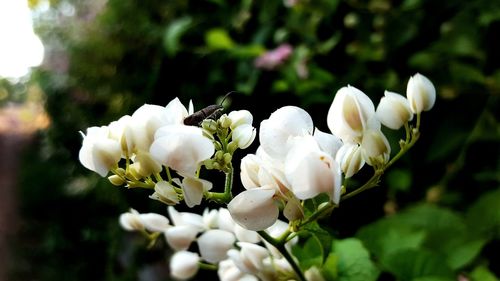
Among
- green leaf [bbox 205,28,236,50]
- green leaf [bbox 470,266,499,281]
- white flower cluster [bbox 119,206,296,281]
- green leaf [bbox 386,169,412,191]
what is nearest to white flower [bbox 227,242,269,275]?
white flower cluster [bbox 119,206,296,281]

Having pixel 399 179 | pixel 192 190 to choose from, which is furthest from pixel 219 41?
pixel 192 190

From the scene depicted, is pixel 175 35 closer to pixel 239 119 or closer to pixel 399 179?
pixel 399 179

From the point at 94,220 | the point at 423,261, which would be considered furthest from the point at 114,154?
the point at 94,220

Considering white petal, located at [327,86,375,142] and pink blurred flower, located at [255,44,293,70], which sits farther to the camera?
pink blurred flower, located at [255,44,293,70]

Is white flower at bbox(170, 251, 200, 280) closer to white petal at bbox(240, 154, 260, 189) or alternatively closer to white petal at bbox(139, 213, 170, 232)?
white petal at bbox(139, 213, 170, 232)

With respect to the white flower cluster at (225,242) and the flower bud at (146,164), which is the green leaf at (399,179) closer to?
the white flower cluster at (225,242)

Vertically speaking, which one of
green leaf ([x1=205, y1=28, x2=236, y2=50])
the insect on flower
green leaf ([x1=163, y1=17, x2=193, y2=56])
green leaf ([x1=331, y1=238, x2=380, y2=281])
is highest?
green leaf ([x1=163, y1=17, x2=193, y2=56])
